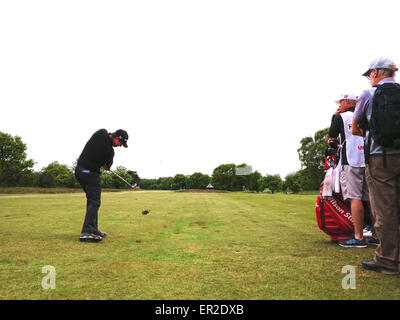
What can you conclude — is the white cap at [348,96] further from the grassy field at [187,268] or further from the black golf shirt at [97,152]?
the black golf shirt at [97,152]

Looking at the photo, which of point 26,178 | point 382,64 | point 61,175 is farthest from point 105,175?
point 382,64

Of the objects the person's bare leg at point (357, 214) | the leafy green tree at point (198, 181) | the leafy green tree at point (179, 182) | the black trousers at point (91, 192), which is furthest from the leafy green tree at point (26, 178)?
the person's bare leg at point (357, 214)

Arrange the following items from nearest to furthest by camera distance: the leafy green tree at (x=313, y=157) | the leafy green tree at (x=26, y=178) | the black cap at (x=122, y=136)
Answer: the black cap at (x=122, y=136) → the leafy green tree at (x=313, y=157) → the leafy green tree at (x=26, y=178)

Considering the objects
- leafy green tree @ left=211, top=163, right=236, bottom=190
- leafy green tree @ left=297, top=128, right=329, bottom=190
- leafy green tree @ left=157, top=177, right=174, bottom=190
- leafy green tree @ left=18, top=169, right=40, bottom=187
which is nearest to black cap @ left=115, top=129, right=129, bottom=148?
leafy green tree @ left=297, top=128, right=329, bottom=190

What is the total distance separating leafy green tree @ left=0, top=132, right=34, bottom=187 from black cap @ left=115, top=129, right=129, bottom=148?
81.4 metres

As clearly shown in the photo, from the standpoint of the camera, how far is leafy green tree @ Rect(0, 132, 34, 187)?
237 ft

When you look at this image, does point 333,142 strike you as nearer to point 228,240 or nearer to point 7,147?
point 228,240

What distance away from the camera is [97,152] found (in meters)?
6.06

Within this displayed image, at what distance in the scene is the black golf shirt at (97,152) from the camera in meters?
6.07

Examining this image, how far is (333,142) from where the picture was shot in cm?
577

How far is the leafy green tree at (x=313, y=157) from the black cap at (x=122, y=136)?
224 feet
